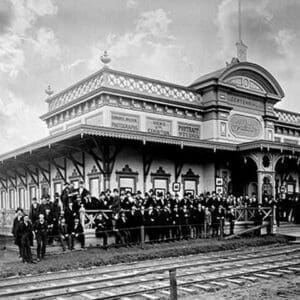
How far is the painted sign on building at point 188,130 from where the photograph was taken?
2259cm

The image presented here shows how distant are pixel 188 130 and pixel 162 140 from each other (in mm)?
4903

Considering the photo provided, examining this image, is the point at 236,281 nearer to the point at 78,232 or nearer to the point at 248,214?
the point at 78,232

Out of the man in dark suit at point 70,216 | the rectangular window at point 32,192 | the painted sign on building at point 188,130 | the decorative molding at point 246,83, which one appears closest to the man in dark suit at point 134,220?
the man in dark suit at point 70,216

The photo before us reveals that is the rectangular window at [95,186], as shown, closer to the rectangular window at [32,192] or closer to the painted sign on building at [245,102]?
the rectangular window at [32,192]

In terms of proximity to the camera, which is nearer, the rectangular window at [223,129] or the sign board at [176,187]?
the sign board at [176,187]

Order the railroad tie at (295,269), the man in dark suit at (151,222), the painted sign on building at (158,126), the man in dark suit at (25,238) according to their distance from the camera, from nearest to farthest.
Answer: the railroad tie at (295,269) < the man in dark suit at (25,238) < the man in dark suit at (151,222) < the painted sign on building at (158,126)

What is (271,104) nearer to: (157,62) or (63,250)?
(157,62)

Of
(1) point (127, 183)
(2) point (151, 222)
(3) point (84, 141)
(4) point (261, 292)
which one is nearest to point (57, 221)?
(2) point (151, 222)

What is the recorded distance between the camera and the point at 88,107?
21.2m

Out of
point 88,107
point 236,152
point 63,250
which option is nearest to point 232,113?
point 236,152

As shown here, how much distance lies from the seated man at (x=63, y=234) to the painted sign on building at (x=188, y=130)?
31.1 feet

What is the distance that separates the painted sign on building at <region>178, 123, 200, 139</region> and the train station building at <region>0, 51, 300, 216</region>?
52 mm

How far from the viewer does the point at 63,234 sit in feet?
47.6

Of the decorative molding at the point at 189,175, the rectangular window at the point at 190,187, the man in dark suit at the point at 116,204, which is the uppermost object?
the decorative molding at the point at 189,175
